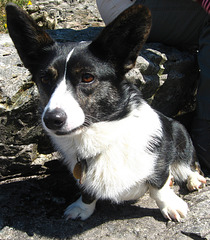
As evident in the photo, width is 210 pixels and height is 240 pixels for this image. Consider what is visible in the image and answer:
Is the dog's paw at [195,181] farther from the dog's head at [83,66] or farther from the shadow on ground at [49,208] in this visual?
the dog's head at [83,66]

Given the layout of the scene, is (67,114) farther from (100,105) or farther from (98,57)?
(98,57)

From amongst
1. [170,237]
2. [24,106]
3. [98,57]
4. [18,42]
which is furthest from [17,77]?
[170,237]

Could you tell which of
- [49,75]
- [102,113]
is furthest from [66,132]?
[49,75]

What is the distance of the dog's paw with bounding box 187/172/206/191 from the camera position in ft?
8.96

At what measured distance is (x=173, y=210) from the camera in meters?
2.36

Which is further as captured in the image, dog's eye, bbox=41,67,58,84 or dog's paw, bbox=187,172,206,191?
dog's paw, bbox=187,172,206,191

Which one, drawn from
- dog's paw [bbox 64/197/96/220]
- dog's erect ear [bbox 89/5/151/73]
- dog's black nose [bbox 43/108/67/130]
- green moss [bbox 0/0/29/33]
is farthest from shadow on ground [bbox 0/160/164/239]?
green moss [bbox 0/0/29/33]

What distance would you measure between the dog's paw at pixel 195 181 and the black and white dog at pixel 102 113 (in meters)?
0.31

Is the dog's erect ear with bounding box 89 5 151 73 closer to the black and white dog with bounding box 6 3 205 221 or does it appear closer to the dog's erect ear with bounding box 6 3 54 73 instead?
the black and white dog with bounding box 6 3 205 221

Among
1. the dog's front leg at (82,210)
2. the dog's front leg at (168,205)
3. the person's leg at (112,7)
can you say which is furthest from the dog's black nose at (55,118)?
the person's leg at (112,7)

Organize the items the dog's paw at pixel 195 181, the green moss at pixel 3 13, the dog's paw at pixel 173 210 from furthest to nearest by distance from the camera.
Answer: the green moss at pixel 3 13, the dog's paw at pixel 195 181, the dog's paw at pixel 173 210

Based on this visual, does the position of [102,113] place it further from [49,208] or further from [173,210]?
[49,208]

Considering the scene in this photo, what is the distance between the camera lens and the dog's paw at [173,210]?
2.36 meters

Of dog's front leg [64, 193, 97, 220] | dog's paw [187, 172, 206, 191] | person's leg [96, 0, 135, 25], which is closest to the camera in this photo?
dog's front leg [64, 193, 97, 220]
